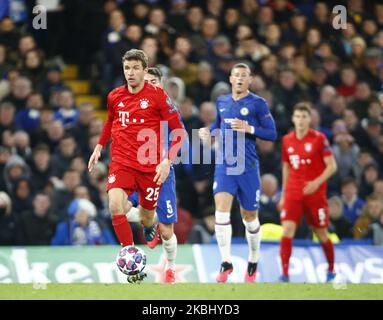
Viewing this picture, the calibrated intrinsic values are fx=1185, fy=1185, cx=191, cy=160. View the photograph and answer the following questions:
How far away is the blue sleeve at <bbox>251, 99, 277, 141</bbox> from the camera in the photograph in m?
13.3

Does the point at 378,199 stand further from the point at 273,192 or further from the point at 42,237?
the point at 42,237

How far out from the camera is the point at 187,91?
19.0 m

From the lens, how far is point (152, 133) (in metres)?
12.1

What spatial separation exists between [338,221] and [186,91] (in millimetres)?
3456

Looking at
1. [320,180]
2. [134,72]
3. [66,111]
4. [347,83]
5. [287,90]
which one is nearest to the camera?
[134,72]

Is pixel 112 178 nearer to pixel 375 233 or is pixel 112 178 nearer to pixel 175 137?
pixel 175 137

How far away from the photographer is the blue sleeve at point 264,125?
13.3m

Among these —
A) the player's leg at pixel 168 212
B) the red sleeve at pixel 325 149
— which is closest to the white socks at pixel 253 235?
the player's leg at pixel 168 212

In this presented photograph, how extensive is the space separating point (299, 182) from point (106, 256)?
8.72 feet

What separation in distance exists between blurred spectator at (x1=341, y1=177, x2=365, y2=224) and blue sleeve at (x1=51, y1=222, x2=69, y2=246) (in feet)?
14.1

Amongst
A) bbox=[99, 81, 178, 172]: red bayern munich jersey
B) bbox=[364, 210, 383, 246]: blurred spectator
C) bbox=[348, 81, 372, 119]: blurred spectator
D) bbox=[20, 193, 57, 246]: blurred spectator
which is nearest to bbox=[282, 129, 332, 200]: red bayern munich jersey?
bbox=[364, 210, 383, 246]: blurred spectator

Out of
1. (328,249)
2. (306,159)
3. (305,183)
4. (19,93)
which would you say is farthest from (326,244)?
(19,93)

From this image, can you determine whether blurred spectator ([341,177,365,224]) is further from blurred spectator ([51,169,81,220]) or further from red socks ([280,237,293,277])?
blurred spectator ([51,169,81,220])

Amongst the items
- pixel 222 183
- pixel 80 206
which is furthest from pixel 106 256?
pixel 222 183
